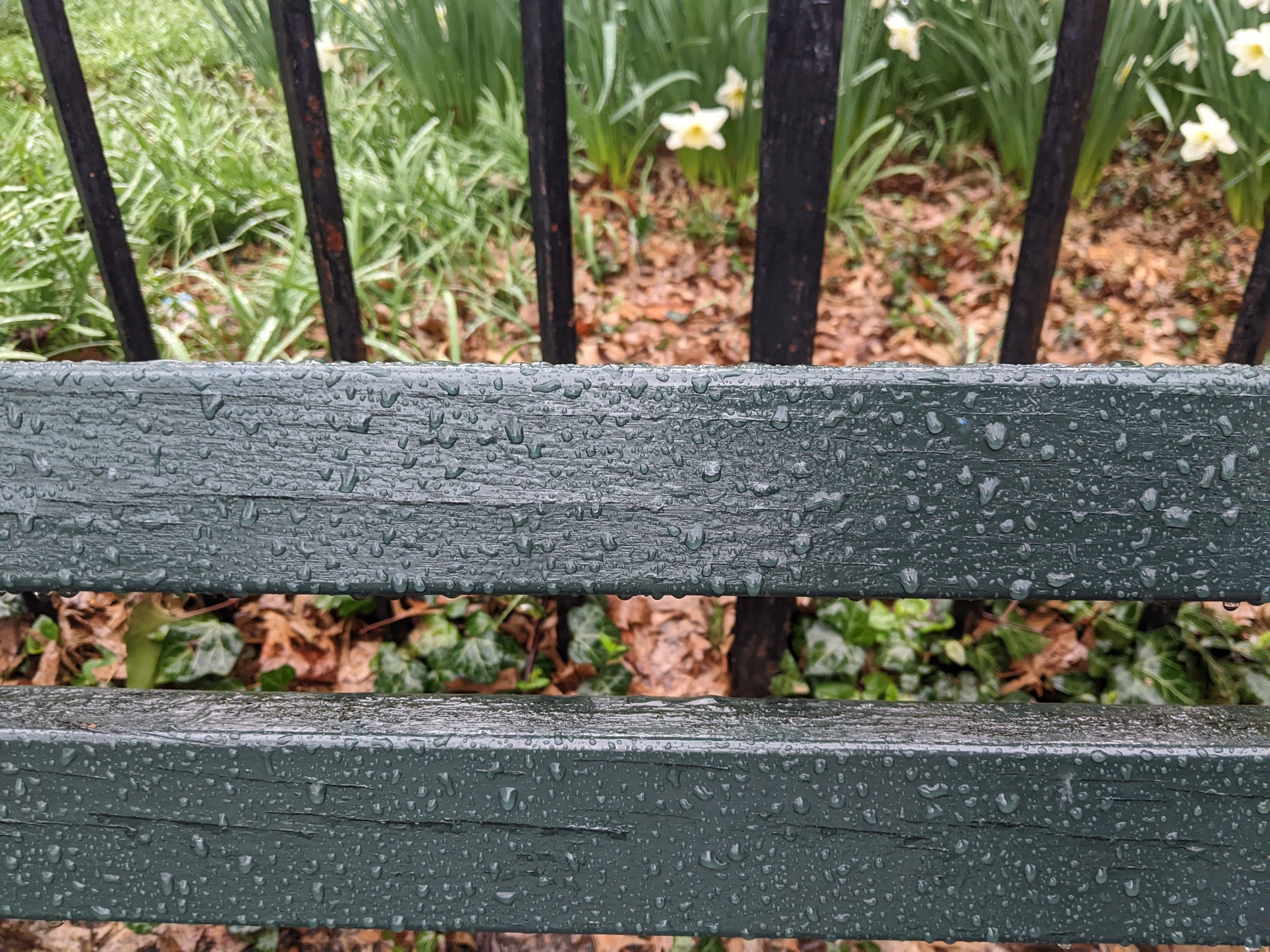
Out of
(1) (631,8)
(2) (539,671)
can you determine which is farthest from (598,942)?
(1) (631,8)

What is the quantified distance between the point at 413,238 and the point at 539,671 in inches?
48.5

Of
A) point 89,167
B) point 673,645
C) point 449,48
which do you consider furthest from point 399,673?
point 449,48

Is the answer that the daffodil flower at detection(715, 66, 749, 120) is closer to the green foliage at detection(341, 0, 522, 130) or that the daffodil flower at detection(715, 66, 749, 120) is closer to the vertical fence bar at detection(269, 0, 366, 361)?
the green foliage at detection(341, 0, 522, 130)

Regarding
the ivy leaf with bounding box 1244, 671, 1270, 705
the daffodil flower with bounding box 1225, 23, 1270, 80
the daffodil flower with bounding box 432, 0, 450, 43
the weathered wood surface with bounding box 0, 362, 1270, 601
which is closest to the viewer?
the weathered wood surface with bounding box 0, 362, 1270, 601

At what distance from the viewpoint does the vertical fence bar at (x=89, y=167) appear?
38.4 inches

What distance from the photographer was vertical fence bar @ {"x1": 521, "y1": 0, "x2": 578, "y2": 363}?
3.05 feet

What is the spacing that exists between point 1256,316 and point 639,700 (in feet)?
3.61

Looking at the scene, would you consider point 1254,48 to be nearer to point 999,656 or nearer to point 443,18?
point 999,656

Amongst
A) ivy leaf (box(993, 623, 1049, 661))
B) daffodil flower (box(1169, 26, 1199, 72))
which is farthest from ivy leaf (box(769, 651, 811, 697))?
daffodil flower (box(1169, 26, 1199, 72))

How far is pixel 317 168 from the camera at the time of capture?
41.4 inches

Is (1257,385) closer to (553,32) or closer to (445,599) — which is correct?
(553,32)

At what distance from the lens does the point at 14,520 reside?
0.66 meters

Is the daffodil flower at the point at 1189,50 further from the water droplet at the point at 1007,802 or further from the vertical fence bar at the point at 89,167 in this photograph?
the vertical fence bar at the point at 89,167

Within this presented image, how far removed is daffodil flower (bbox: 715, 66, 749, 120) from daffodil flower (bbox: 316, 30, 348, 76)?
3.65ft
